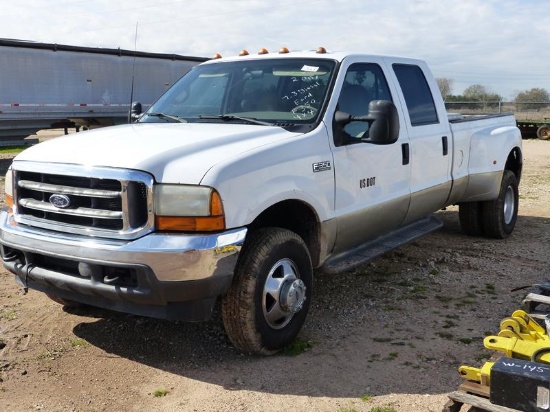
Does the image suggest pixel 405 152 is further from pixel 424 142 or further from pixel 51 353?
pixel 51 353

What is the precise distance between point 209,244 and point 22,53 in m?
15.0

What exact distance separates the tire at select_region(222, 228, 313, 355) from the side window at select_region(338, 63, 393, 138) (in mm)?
1110

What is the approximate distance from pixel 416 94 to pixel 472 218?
87.2 inches

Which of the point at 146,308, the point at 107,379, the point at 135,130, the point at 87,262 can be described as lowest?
the point at 107,379

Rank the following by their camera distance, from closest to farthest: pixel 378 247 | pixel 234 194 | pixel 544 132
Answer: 1. pixel 234 194
2. pixel 378 247
3. pixel 544 132

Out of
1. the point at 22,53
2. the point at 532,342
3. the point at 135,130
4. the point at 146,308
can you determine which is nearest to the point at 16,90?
the point at 22,53

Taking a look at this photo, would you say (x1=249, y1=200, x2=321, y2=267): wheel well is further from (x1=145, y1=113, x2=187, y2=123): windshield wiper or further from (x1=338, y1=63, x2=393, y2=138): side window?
(x1=145, y1=113, x2=187, y2=123): windshield wiper

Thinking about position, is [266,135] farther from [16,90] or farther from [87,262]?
[16,90]

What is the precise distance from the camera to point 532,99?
3678 cm

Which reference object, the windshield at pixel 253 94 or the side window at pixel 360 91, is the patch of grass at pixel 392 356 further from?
the windshield at pixel 253 94

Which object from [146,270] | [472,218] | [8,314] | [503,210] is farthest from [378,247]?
[8,314]

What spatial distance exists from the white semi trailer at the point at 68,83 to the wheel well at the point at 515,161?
10497mm

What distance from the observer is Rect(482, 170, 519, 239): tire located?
23.5 feet

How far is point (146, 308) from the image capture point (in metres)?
3.69
